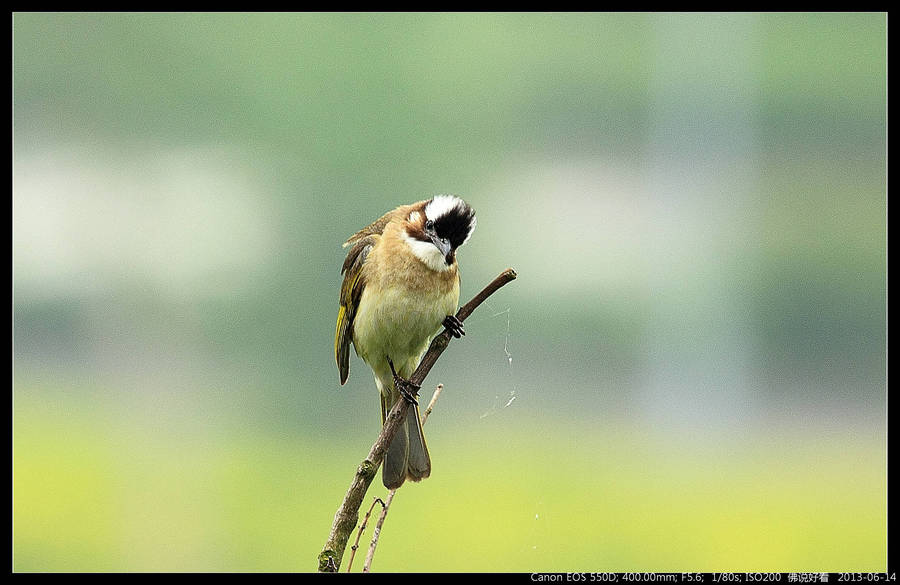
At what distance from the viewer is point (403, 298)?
6.03ft

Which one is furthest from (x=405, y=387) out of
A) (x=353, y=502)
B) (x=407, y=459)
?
(x=353, y=502)

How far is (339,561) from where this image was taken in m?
1.01

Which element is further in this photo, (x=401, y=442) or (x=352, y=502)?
(x=401, y=442)

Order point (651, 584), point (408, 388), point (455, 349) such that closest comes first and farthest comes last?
point (651, 584) < point (408, 388) < point (455, 349)

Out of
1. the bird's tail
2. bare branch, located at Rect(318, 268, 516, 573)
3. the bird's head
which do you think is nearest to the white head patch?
the bird's head

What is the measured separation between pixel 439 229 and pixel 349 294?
33 centimetres

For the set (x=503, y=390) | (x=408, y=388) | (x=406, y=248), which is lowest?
(x=503, y=390)

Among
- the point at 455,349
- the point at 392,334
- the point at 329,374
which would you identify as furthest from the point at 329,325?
the point at 392,334

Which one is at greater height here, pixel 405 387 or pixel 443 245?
pixel 443 245

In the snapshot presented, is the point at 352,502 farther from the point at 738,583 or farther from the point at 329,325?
the point at 329,325

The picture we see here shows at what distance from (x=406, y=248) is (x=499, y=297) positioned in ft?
7.84

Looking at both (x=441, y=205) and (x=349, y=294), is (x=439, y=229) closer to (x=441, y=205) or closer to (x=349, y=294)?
(x=441, y=205)

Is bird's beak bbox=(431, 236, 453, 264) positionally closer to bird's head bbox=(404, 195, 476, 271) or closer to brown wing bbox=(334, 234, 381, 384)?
bird's head bbox=(404, 195, 476, 271)

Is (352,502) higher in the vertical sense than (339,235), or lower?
lower
